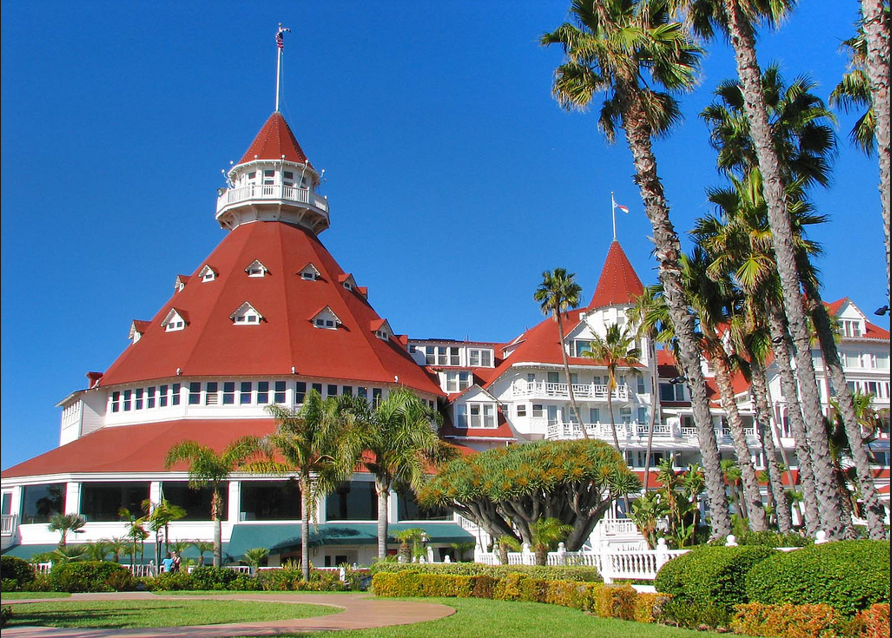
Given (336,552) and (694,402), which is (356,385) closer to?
(336,552)

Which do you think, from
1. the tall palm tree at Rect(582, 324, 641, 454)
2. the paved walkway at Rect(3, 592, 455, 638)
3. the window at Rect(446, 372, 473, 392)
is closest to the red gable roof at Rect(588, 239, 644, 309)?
the tall palm tree at Rect(582, 324, 641, 454)

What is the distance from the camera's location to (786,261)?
2156cm

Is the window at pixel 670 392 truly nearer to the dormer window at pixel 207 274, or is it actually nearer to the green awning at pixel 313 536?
the green awning at pixel 313 536

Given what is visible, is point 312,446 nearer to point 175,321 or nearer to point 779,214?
point 175,321

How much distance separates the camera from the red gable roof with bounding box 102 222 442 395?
165ft

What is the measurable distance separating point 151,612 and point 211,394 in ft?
97.8

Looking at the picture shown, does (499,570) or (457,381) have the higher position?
(457,381)

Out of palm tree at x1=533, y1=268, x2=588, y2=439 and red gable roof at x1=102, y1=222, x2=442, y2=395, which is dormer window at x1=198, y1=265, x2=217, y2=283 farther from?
palm tree at x1=533, y1=268, x2=588, y2=439

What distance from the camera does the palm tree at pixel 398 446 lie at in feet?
121

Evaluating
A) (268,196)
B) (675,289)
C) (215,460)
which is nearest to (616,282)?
(268,196)

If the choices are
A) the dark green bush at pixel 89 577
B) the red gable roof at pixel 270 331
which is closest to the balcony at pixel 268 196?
the red gable roof at pixel 270 331

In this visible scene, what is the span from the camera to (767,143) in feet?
73.6

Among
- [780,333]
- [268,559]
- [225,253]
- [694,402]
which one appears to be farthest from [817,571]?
[225,253]

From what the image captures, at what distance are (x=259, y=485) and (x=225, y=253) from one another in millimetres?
19889
